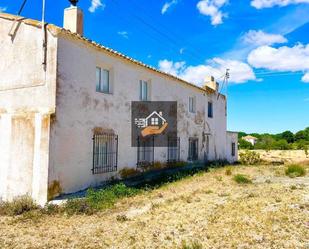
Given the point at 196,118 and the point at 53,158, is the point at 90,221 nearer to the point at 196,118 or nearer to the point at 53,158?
the point at 53,158

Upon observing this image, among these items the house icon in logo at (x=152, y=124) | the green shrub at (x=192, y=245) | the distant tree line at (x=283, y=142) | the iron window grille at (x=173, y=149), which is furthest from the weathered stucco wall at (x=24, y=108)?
the distant tree line at (x=283, y=142)

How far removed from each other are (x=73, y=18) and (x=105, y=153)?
5377 millimetres

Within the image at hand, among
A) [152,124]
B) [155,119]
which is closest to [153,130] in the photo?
[152,124]

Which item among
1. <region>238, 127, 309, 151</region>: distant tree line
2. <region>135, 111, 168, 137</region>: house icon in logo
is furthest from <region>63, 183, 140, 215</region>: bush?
<region>238, 127, 309, 151</region>: distant tree line

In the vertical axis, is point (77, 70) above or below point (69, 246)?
above

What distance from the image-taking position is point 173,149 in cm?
1741

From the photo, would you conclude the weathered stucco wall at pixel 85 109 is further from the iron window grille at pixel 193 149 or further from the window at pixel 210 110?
the window at pixel 210 110

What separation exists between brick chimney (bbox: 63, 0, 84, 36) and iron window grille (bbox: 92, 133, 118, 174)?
4.31 meters

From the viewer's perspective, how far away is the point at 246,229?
680cm

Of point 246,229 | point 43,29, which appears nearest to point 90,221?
point 246,229

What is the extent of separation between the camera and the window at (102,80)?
12053mm

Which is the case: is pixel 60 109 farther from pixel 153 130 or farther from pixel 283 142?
pixel 283 142

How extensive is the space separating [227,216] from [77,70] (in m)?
6.52

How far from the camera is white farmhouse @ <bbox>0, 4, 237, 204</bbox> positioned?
9.78 metres
